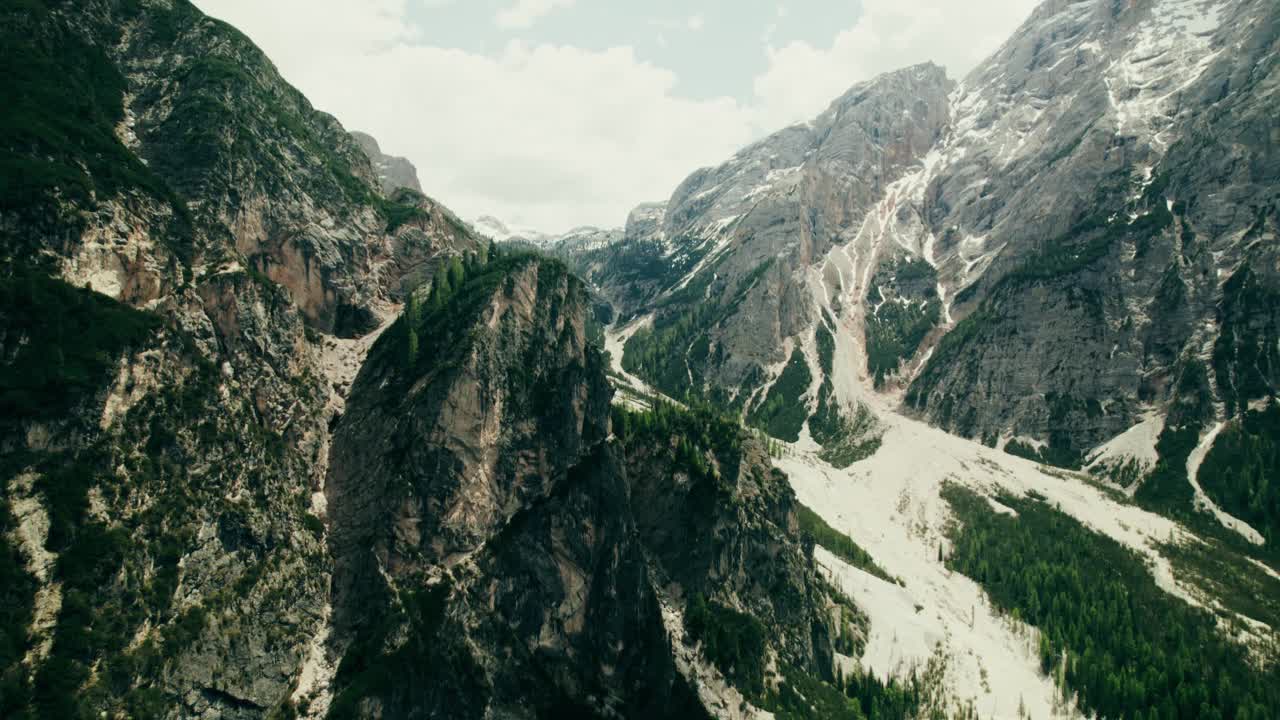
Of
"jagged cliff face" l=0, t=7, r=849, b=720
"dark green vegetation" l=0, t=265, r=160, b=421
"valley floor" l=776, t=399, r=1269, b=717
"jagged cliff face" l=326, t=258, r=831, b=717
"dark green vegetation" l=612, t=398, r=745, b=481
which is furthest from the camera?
"valley floor" l=776, t=399, r=1269, b=717

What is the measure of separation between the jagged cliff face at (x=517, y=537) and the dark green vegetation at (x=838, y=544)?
33.5 m

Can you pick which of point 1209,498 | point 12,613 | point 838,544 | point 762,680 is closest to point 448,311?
point 12,613

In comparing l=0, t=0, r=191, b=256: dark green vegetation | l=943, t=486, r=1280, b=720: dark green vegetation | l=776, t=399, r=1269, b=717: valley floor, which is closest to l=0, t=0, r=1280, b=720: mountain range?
l=0, t=0, r=191, b=256: dark green vegetation

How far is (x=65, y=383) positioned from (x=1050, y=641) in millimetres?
171165

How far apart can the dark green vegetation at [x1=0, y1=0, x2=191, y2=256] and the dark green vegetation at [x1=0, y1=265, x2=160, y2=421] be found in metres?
7.62

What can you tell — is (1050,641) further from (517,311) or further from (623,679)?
(517,311)

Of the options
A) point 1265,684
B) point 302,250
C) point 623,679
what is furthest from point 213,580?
point 1265,684

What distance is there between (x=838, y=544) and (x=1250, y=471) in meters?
112

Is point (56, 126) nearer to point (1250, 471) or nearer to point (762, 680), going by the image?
point (762, 680)

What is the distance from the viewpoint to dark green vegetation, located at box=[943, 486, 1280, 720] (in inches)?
4808

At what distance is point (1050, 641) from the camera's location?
14375 centimetres

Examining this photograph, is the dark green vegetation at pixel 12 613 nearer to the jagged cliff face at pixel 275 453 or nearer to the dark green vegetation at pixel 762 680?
the jagged cliff face at pixel 275 453

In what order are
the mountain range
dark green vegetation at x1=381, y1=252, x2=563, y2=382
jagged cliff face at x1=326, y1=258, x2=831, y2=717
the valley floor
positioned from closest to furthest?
the mountain range, jagged cliff face at x1=326, y1=258, x2=831, y2=717, dark green vegetation at x1=381, y1=252, x2=563, y2=382, the valley floor

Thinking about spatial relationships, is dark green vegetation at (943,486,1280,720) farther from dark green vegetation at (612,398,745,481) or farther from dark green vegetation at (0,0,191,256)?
dark green vegetation at (0,0,191,256)
